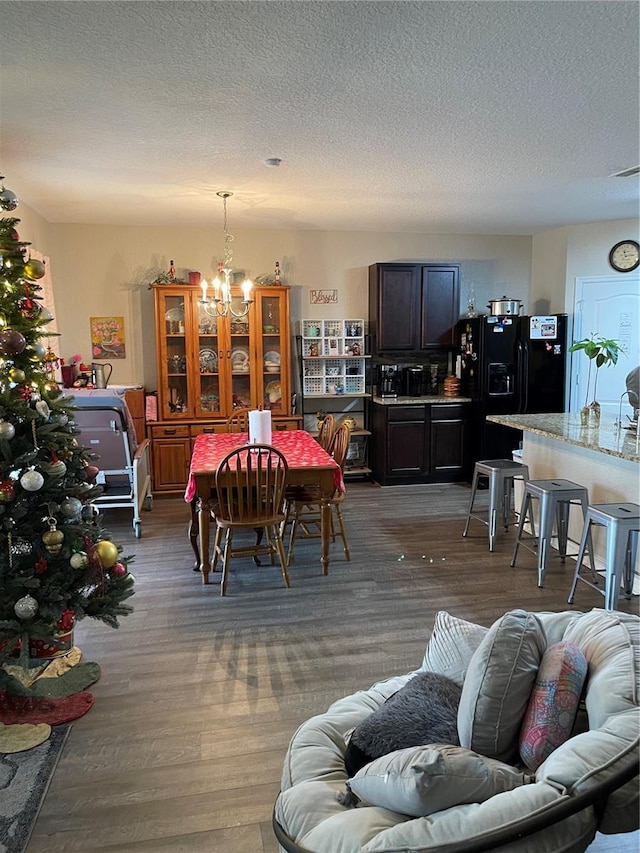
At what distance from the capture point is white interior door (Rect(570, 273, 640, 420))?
6109 mm

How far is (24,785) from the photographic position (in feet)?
7.02

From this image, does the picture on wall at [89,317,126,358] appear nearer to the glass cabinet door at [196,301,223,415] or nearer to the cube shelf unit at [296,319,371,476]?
the glass cabinet door at [196,301,223,415]

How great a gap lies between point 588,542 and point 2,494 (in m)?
3.23

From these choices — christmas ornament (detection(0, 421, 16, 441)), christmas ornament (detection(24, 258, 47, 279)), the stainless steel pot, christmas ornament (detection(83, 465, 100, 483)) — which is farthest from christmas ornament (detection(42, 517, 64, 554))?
the stainless steel pot

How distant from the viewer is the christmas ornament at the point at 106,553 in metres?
2.68

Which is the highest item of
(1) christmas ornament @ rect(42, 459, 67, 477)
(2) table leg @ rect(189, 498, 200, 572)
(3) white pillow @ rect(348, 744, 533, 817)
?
(1) christmas ornament @ rect(42, 459, 67, 477)

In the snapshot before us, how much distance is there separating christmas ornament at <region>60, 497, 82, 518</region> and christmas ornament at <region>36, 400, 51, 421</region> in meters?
0.37

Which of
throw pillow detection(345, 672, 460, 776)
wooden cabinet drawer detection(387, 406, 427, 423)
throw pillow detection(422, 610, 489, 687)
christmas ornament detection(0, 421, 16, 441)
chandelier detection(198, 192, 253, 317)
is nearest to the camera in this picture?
throw pillow detection(345, 672, 460, 776)

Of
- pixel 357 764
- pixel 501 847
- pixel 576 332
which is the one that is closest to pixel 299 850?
pixel 357 764

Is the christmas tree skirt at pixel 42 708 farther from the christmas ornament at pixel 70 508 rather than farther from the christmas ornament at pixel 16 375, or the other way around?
the christmas ornament at pixel 16 375

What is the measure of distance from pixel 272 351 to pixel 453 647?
4563 millimetres

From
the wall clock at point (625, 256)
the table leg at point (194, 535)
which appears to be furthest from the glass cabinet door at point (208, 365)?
the wall clock at point (625, 256)

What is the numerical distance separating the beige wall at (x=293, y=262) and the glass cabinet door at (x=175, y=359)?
1.27 ft

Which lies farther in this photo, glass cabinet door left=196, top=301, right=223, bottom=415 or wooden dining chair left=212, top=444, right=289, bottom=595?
glass cabinet door left=196, top=301, right=223, bottom=415
